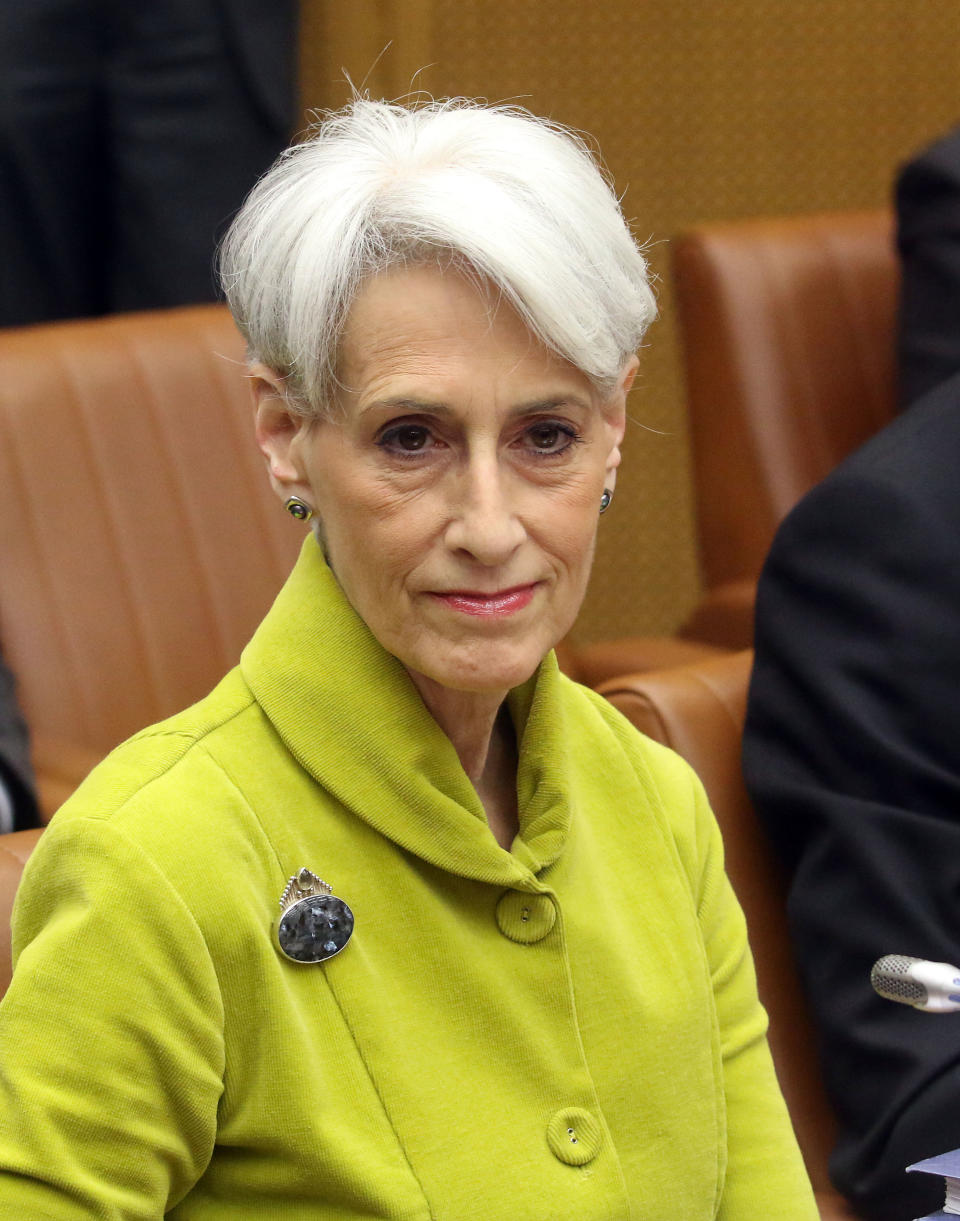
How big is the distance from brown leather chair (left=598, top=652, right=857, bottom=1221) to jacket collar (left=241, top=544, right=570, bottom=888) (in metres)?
0.50

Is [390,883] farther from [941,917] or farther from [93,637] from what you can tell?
[93,637]

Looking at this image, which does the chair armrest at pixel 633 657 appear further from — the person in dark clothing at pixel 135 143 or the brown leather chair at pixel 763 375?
the person in dark clothing at pixel 135 143

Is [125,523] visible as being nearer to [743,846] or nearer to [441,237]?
[743,846]

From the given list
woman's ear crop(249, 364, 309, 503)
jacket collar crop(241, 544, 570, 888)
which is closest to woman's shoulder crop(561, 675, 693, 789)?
jacket collar crop(241, 544, 570, 888)

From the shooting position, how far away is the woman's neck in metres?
1.14

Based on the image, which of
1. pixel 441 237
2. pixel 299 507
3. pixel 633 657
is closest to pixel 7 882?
pixel 299 507

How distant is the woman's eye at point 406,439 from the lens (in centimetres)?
104

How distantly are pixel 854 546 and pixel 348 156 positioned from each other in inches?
27.0

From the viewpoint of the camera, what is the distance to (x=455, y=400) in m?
1.02

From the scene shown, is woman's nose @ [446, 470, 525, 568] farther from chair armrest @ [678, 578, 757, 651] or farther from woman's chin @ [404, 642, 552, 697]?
chair armrest @ [678, 578, 757, 651]

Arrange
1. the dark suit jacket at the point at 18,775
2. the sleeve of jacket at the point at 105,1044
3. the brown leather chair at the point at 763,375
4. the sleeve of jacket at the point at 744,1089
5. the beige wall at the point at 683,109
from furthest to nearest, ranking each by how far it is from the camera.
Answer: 1. the beige wall at the point at 683,109
2. the brown leather chair at the point at 763,375
3. the dark suit jacket at the point at 18,775
4. the sleeve of jacket at the point at 744,1089
5. the sleeve of jacket at the point at 105,1044

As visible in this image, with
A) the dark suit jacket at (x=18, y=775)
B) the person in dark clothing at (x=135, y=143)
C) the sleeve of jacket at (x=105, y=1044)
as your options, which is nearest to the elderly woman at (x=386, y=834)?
the sleeve of jacket at (x=105, y=1044)

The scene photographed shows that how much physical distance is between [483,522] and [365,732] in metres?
0.16

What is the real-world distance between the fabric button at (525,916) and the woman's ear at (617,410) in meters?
0.28
